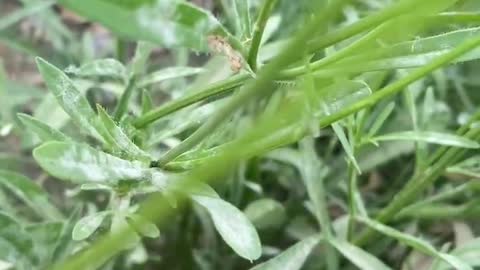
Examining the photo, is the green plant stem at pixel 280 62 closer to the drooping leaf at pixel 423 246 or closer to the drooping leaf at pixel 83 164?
the drooping leaf at pixel 83 164

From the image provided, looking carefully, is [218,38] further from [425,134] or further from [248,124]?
[248,124]

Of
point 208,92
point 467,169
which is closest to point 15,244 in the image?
point 208,92

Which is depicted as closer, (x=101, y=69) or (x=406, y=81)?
(x=406, y=81)

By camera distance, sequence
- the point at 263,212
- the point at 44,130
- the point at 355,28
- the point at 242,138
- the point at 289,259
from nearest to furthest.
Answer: the point at 242,138 → the point at 355,28 → the point at 44,130 → the point at 289,259 → the point at 263,212

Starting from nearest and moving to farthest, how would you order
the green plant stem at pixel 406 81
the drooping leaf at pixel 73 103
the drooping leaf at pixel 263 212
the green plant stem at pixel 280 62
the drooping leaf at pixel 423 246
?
1. the green plant stem at pixel 280 62
2. the green plant stem at pixel 406 81
3. the drooping leaf at pixel 73 103
4. the drooping leaf at pixel 423 246
5. the drooping leaf at pixel 263 212

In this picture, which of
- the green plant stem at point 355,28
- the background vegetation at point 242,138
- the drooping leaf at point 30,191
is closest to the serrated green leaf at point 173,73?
the background vegetation at point 242,138

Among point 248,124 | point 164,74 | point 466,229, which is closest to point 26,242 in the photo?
point 164,74

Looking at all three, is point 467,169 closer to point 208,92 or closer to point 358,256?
point 358,256
